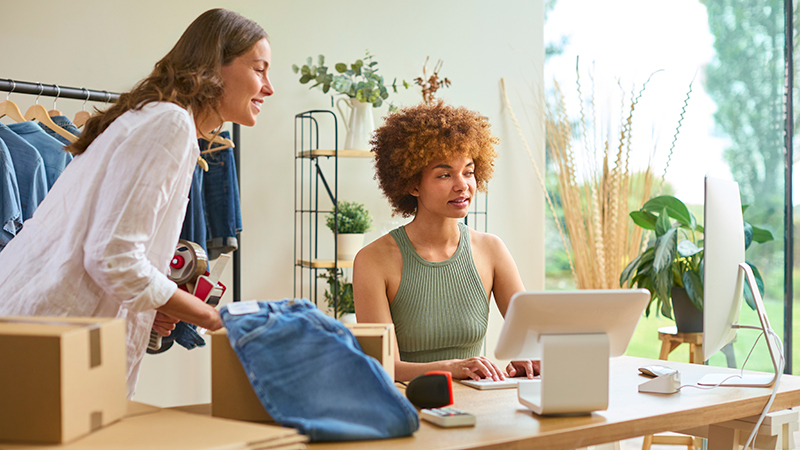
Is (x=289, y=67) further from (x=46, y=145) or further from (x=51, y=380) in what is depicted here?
(x=51, y=380)

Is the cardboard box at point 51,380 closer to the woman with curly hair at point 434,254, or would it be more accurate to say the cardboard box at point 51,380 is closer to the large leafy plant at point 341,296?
the woman with curly hair at point 434,254

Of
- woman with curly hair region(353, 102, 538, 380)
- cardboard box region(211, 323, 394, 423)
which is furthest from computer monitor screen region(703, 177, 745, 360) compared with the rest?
cardboard box region(211, 323, 394, 423)

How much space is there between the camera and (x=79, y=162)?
1247mm

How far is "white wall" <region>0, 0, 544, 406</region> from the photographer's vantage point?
2.82 meters

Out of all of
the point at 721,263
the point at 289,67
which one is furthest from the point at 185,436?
the point at 289,67

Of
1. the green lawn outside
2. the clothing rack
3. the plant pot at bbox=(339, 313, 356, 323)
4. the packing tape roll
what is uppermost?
the clothing rack

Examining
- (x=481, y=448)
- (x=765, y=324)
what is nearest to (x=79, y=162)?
(x=481, y=448)

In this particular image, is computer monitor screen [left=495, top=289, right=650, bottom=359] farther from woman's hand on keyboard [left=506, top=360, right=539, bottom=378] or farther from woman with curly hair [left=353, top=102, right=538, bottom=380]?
woman with curly hair [left=353, top=102, right=538, bottom=380]

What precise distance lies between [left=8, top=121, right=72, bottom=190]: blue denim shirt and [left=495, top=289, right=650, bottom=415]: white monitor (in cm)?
171

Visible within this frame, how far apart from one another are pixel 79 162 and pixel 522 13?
3295 millimetres

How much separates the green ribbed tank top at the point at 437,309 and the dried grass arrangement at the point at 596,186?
5.57ft

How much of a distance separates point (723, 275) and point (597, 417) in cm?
53

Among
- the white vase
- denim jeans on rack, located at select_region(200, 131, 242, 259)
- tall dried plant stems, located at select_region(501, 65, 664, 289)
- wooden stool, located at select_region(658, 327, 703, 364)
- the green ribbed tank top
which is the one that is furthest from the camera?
tall dried plant stems, located at select_region(501, 65, 664, 289)

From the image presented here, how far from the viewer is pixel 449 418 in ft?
3.66
